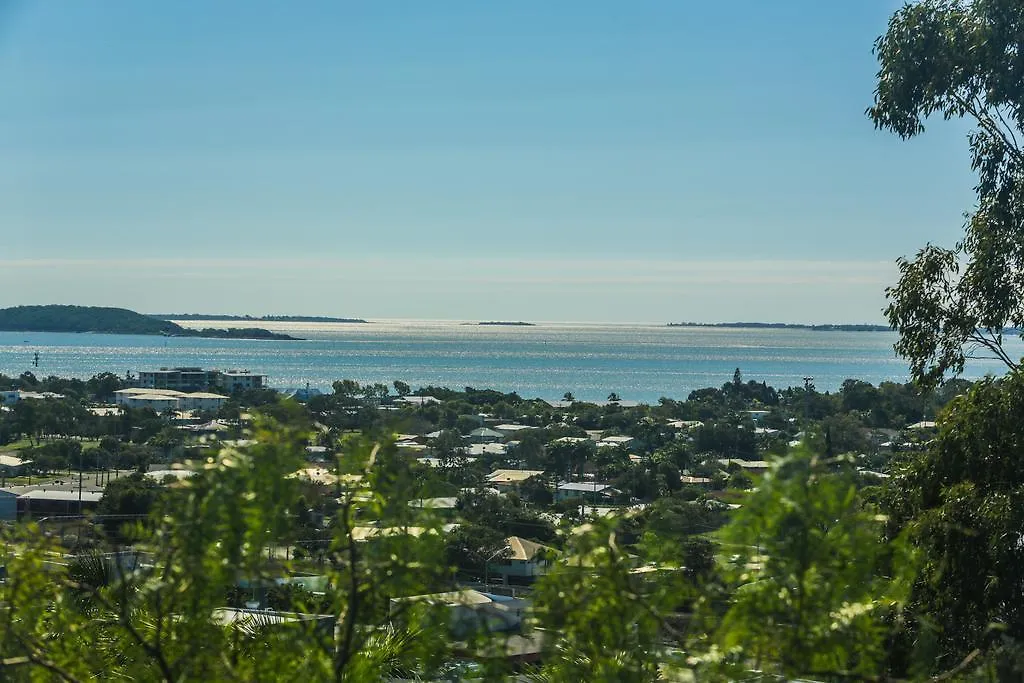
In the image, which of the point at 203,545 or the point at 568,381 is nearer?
the point at 203,545

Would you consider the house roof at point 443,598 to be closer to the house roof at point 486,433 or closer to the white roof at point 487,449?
the white roof at point 487,449

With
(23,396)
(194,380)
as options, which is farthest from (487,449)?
(194,380)

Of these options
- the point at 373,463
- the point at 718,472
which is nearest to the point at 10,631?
the point at 373,463

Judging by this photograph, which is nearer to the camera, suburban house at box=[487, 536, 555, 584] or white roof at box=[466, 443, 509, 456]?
suburban house at box=[487, 536, 555, 584]

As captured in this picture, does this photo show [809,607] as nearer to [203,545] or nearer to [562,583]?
[562,583]

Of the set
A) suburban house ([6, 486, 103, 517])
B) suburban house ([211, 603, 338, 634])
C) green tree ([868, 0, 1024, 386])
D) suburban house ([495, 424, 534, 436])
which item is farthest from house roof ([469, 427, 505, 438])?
suburban house ([211, 603, 338, 634])

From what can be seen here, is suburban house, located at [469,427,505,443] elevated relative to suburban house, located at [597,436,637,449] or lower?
lower

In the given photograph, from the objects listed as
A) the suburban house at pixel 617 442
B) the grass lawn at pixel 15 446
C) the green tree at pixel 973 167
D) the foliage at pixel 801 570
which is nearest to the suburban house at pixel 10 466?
the grass lawn at pixel 15 446

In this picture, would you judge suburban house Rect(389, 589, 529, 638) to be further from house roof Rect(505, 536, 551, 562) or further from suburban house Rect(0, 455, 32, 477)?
suburban house Rect(0, 455, 32, 477)
